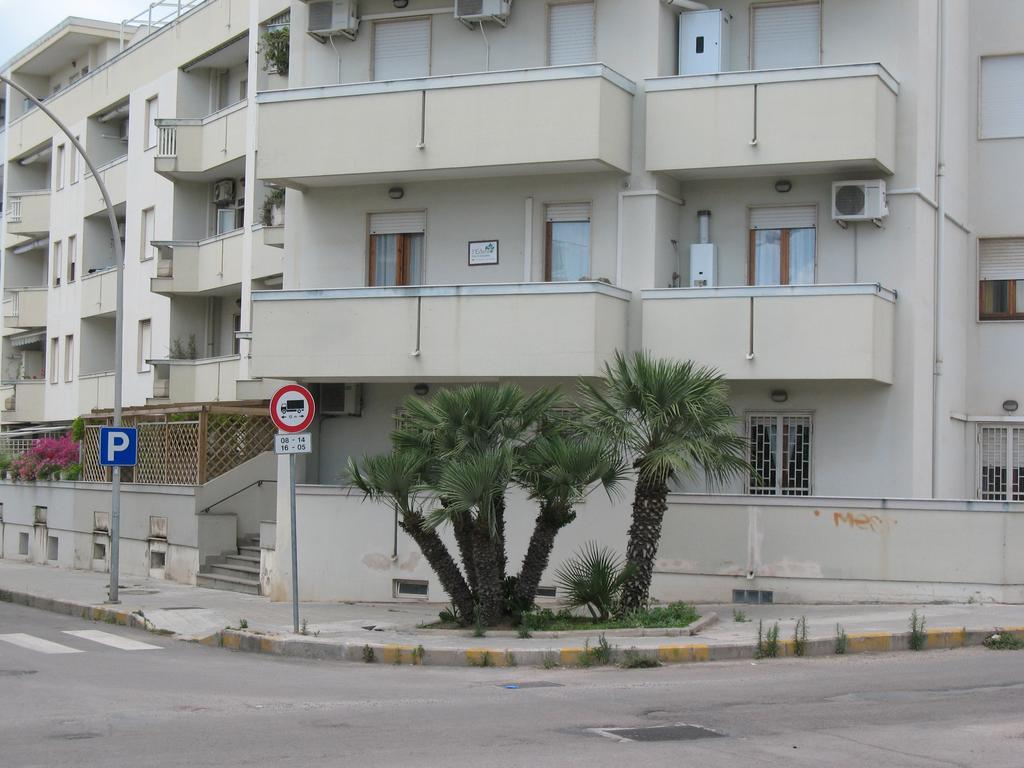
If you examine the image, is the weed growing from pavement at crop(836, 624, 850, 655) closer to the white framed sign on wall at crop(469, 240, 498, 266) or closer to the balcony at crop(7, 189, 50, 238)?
the white framed sign on wall at crop(469, 240, 498, 266)

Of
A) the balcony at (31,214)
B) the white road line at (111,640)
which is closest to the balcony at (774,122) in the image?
the white road line at (111,640)

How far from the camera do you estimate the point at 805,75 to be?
18141mm

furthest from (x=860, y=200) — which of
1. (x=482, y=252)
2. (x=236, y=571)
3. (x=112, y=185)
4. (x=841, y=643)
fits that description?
(x=112, y=185)

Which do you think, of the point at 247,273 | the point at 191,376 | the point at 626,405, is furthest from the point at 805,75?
the point at 191,376

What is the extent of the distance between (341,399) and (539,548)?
6291 millimetres

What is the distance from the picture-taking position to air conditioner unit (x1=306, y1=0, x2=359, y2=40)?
20.9m

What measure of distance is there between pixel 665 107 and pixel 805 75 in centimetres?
190

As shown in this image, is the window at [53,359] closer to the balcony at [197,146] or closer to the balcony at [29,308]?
Answer: the balcony at [29,308]

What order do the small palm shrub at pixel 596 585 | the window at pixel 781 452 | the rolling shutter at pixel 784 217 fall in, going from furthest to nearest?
the rolling shutter at pixel 784 217 < the window at pixel 781 452 < the small palm shrub at pixel 596 585

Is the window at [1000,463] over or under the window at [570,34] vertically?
under

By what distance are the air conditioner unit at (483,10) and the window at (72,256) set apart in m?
22.1

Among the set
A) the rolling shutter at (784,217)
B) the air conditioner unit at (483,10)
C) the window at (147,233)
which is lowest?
the rolling shutter at (784,217)

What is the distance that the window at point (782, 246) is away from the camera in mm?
19078

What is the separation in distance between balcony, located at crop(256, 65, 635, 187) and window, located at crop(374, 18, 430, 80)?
1.38 meters
